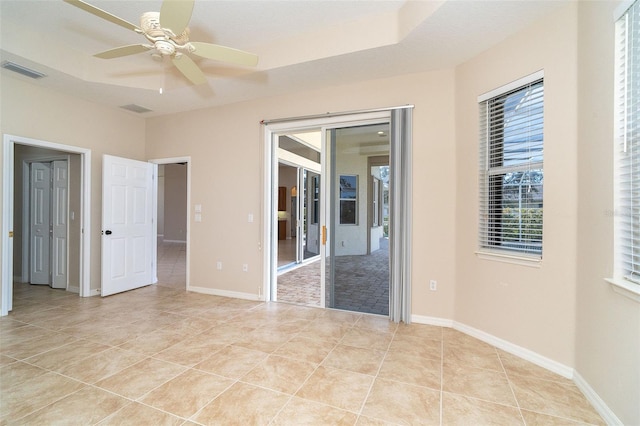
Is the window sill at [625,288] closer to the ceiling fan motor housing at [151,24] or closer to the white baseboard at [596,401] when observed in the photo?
the white baseboard at [596,401]

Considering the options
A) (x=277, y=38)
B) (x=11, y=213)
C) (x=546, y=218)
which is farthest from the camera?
(x=11, y=213)

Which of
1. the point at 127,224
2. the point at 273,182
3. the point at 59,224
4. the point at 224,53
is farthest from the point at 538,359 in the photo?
the point at 59,224

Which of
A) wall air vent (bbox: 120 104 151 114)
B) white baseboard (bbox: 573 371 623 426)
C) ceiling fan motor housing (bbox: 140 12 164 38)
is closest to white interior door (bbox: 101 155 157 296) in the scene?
wall air vent (bbox: 120 104 151 114)

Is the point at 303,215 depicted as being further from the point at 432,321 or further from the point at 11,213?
the point at 11,213

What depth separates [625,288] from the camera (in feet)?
5.51

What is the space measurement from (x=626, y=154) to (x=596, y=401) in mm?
1602

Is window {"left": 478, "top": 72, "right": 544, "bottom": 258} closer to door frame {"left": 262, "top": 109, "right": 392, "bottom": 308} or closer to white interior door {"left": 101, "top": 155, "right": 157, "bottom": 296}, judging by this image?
door frame {"left": 262, "top": 109, "right": 392, "bottom": 308}

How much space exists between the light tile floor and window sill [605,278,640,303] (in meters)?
0.83

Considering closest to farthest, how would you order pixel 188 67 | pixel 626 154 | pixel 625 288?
1. pixel 625 288
2. pixel 626 154
3. pixel 188 67

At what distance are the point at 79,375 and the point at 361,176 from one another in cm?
340

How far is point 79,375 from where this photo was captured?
Result: 7.44 feet

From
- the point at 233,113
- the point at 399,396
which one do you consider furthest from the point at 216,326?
the point at 233,113

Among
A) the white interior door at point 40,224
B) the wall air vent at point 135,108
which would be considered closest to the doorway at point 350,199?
the wall air vent at point 135,108

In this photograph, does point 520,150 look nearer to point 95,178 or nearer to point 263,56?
point 263,56
